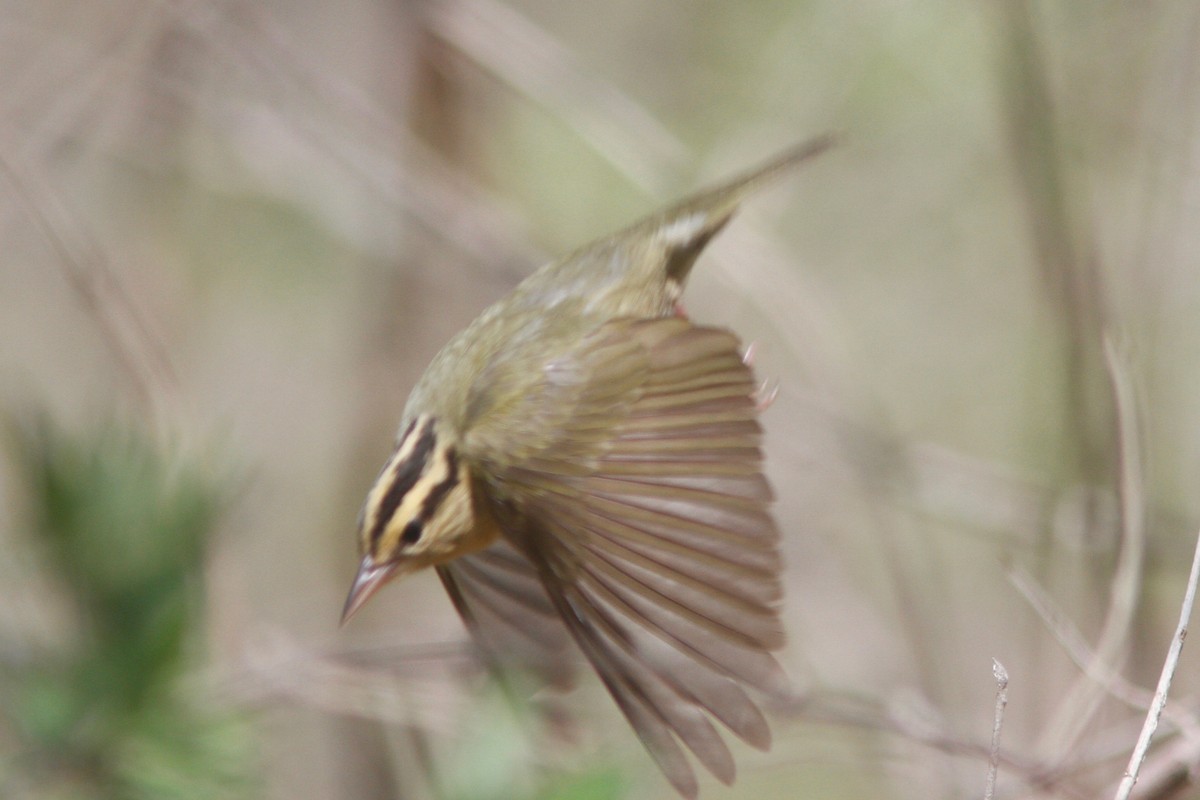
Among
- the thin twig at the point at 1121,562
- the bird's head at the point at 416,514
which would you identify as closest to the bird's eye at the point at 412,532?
the bird's head at the point at 416,514

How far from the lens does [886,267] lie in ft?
15.2

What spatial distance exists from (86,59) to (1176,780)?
298 cm

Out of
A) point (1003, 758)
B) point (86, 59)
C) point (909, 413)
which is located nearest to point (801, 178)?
point (909, 413)

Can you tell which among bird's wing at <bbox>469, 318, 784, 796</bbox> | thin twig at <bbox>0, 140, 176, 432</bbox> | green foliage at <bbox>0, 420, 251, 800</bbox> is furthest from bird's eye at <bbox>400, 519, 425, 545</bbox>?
thin twig at <bbox>0, 140, 176, 432</bbox>

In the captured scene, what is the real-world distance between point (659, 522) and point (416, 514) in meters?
0.41

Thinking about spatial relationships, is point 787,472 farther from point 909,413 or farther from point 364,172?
point 364,172

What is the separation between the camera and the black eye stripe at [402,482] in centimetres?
213

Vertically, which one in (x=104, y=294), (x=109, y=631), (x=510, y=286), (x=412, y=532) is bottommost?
(x=109, y=631)

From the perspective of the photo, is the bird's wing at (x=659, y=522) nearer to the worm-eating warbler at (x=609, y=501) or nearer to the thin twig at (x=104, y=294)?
the worm-eating warbler at (x=609, y=501)

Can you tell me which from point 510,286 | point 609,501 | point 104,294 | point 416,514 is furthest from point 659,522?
point 510,286

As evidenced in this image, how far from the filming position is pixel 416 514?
7.07 ft

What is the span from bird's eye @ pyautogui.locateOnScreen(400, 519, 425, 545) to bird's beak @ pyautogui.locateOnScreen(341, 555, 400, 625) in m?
0.05

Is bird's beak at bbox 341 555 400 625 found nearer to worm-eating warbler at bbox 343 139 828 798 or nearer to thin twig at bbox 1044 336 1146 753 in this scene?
worm-eating warbler at bbox 343 139 828 798

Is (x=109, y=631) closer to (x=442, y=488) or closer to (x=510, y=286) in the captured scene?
(x=442, y=488)
